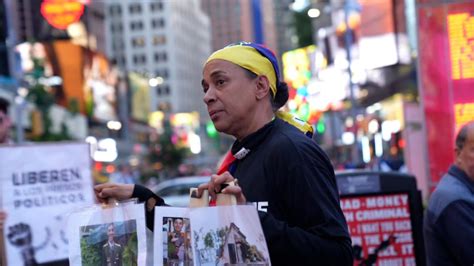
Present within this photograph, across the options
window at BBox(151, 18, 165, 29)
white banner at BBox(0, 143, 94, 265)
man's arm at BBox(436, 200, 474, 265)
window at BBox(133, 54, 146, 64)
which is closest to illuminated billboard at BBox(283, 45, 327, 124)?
white banner at BBox(0, 143, 94, 265)

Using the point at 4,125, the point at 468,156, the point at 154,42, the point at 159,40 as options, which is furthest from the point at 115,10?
the point at 468,156

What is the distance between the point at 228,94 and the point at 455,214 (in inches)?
68.5

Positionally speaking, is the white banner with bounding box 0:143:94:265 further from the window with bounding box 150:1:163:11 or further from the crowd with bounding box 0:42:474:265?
the window with bounding box 150:1:163:11

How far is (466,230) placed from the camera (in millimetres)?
4004

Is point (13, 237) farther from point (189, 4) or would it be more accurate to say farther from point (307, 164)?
point (189, 4)

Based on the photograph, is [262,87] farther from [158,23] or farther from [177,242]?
[158,23]

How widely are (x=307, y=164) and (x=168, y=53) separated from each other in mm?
164460

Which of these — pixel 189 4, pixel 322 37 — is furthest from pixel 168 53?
pixel 322 37

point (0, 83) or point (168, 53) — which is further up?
point (168, 53)

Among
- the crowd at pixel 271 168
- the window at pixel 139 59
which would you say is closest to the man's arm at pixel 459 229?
the crowd at pixel 271 168

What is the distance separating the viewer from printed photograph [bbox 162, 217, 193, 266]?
2.50 metres

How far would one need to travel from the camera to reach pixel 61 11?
40969mm

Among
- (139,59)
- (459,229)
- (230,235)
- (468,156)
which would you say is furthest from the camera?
(139,59)

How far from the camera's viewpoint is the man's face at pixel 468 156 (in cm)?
431
